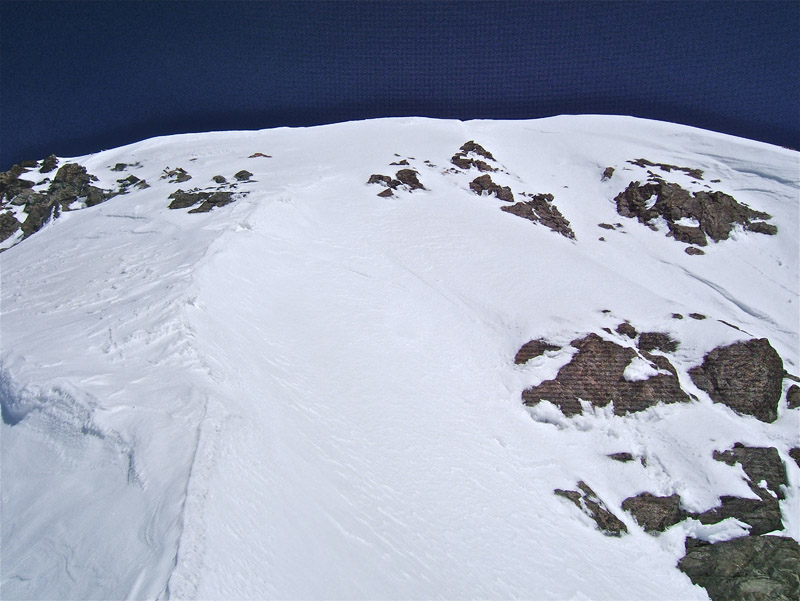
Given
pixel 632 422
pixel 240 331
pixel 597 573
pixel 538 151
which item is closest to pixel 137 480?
pixel 240 331

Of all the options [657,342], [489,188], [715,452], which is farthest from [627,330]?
[489,188]

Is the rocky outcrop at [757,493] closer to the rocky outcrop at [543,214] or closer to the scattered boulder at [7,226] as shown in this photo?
the rocky outcrop at [543,214]

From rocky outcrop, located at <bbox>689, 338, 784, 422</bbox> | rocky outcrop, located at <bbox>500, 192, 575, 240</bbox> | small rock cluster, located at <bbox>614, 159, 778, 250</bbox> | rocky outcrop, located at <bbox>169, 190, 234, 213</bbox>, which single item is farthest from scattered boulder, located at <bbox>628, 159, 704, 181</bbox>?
rocky outcrop, located at <bbox>169, 190, 234, 213</bbox>

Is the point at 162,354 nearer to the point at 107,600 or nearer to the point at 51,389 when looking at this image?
the point at 51,389

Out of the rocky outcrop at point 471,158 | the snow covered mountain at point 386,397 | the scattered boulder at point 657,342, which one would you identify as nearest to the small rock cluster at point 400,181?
the snow covered mountain at point 386,397

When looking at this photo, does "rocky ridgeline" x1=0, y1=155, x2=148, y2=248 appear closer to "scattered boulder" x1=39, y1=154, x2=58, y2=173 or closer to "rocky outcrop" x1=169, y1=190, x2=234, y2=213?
"scattered boulder" x1=39, y1=154, x2=58, y2=173

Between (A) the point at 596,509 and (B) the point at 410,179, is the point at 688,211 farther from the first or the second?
(A) the point at 596,509
